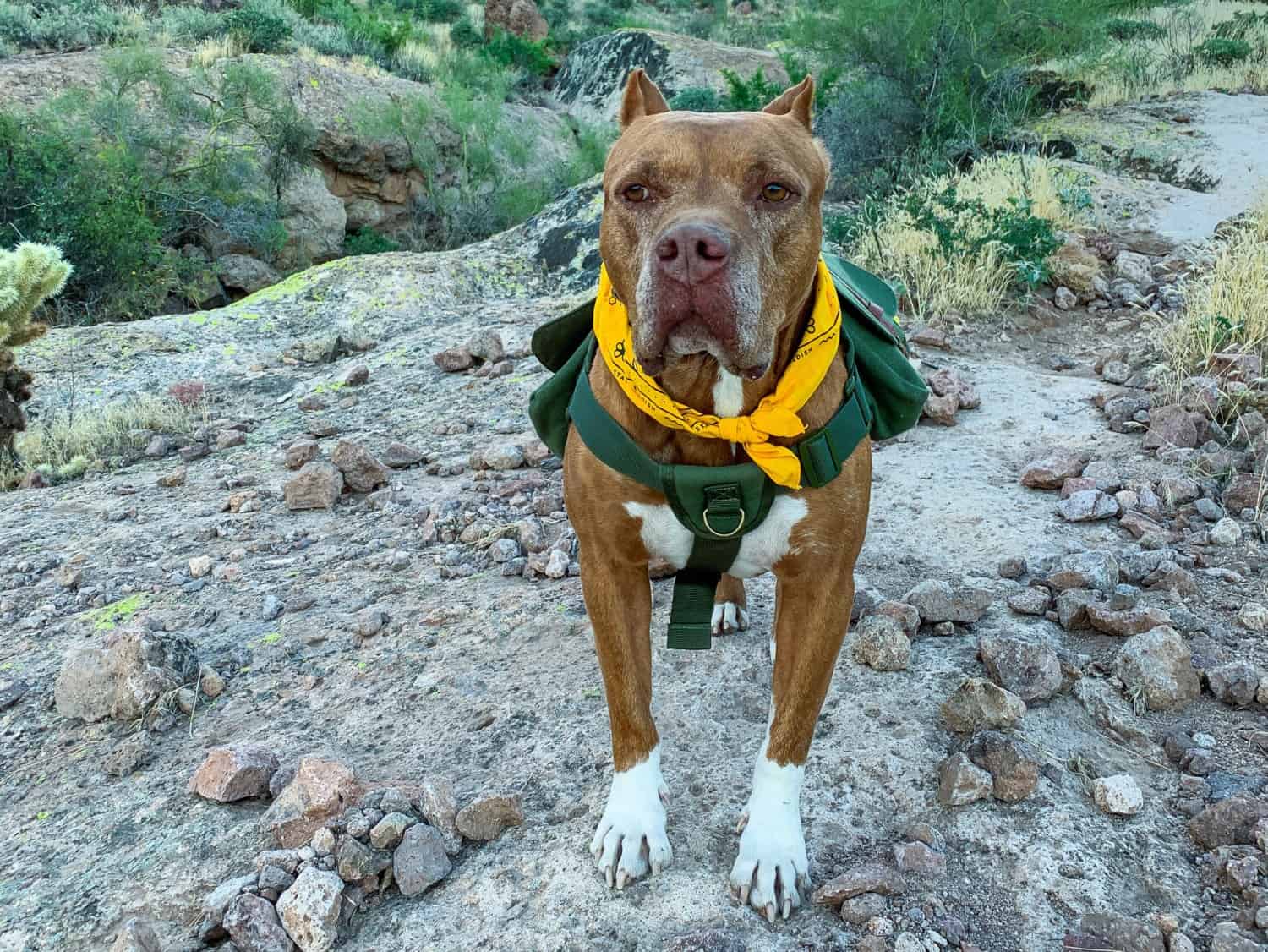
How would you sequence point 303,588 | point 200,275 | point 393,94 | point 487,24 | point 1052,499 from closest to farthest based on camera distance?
point 303,588 < point 1052,499 < point 200,275 < point 393,94 < point 487,24

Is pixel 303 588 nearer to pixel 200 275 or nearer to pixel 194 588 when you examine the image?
pixel 194 588

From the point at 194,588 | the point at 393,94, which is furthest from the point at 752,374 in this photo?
the point at 393,94

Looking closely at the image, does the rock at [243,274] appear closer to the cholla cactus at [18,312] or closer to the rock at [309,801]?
the cholla cactus at [18,312]

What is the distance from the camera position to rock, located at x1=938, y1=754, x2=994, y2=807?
7.69 feet

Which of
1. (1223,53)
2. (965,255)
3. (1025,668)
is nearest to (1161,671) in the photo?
(1025,668)

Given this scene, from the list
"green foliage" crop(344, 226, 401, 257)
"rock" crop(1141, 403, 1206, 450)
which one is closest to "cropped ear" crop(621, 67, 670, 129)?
"rock" crop(1141, 403, 1206, 450)

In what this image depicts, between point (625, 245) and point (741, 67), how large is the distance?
66.9 ft

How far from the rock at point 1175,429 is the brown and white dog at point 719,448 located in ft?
8.30

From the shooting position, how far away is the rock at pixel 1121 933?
193 cm

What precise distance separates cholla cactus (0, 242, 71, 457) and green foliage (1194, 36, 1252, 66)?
16748 millimetres

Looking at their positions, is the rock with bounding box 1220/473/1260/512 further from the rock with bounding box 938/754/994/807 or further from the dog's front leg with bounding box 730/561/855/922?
the dog's front leg with bounding box 730/561/855/922

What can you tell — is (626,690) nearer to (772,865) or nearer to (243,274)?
(772,865)

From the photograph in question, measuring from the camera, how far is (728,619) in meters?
3.24

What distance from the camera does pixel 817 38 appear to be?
11.5 meters
